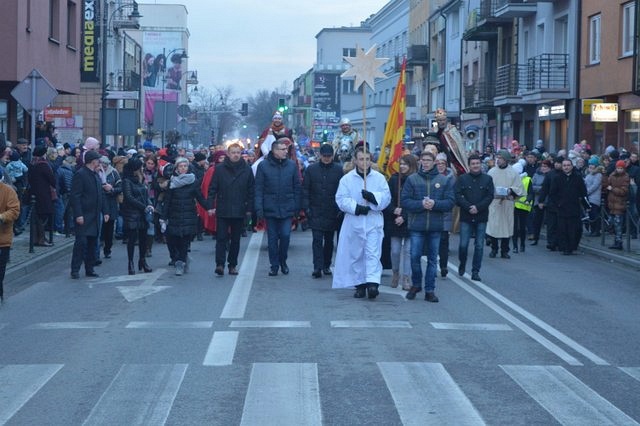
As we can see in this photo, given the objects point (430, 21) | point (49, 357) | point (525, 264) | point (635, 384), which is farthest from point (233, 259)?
point (430, 21)

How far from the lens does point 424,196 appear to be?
44.5ft

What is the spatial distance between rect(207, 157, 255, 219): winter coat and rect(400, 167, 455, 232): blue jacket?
130 inches

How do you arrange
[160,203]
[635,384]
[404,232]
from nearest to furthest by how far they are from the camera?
[635,384] < [404,232] < [160,203]

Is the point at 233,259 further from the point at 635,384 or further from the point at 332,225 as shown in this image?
the point at 635,384

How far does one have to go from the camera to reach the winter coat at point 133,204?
640 inches

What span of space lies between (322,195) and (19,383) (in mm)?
7901

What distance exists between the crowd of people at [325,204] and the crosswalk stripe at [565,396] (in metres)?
4.39

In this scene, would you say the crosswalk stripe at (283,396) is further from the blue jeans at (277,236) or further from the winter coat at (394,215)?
the blue jeans at (277,236)

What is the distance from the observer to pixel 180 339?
10.6 m

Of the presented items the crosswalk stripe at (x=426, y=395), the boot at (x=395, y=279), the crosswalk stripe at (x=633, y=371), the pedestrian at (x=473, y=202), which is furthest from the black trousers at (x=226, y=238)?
the crosswalk stripe at (x=633, y=371)

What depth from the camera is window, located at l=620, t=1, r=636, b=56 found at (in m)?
31.3

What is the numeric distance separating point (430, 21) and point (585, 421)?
62.2 meters

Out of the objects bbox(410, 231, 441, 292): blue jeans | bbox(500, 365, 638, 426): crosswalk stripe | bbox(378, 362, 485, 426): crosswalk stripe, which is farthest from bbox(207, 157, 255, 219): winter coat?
bbox(500, 365, 638, 426): crosswalk stripe

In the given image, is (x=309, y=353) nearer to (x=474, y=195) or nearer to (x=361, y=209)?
(x=361, y=209)
